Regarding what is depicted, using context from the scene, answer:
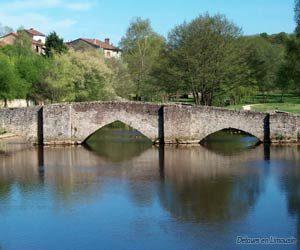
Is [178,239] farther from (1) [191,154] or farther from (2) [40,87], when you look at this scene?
(2) [40,87]

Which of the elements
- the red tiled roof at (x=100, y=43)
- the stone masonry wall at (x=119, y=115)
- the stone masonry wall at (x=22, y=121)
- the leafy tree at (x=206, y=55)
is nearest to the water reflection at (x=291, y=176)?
the stone masonry wall at (x=119, y=115)

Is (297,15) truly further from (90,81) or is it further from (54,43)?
(54,43)

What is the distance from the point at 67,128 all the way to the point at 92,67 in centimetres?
1690

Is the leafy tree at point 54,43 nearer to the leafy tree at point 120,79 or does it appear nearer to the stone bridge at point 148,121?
the leafy tree at point 120,79

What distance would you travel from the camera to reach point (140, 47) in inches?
2702

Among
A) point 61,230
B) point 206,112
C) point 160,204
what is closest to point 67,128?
point 206,112

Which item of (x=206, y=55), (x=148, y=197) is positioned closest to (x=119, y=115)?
(x=206, y=55)

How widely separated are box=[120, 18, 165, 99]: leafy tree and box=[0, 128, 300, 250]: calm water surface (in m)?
35.1

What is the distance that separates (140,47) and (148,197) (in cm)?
5012

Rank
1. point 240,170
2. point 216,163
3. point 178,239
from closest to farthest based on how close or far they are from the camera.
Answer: point 178,239, point 240,170, point 216,163

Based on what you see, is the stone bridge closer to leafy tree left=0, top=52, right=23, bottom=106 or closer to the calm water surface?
the calm water surface

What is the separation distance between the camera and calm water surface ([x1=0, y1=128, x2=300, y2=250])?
15.3 meters

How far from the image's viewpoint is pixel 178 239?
14.9 m

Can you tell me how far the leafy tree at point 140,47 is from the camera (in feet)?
218
